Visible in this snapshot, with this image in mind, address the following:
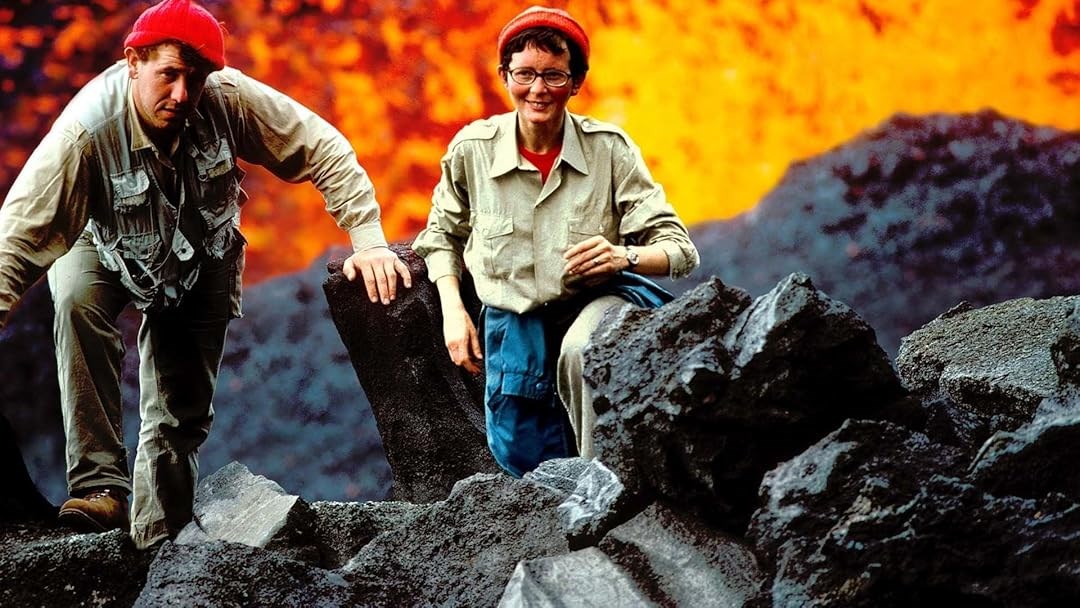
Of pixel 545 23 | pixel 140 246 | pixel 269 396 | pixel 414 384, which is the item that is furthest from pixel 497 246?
pixel 269 396

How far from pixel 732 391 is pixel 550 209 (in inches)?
40.6

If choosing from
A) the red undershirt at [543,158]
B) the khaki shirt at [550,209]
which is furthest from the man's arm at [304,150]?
the red undershirt at [543,158]

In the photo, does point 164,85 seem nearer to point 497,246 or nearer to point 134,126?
point 134,126

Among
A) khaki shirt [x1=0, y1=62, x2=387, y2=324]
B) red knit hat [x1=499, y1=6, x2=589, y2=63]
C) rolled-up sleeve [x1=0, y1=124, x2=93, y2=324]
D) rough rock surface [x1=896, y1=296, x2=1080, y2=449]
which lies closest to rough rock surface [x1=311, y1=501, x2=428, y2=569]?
khaki shirt [x1=0, y1=62, x2=387, y2=324]

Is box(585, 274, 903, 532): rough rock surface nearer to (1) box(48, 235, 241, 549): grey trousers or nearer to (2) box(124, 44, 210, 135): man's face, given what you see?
(2) box(124, 44, 210, 135): man's face

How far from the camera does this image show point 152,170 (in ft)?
12.1

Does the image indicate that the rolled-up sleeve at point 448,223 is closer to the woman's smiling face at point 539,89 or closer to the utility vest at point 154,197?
the woman's smiling face at point 539,89

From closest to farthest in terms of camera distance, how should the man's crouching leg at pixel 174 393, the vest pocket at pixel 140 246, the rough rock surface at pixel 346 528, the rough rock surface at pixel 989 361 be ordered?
the rough rock surface at pixel 989 361, the rough rock surface at pixel 346 528, the vest pocket at pixel 140 246, the man's crouching leg at pixel 174 393

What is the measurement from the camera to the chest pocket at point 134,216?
3.63m

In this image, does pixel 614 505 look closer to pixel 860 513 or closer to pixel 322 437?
pixel 860 513

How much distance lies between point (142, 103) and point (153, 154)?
0.15 meters

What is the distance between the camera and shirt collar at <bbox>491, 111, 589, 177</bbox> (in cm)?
345

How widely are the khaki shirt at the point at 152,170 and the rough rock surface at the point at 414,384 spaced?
3.04 ft

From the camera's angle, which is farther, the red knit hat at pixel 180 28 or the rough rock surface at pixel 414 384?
the rough rock surface at pixel 414 384
